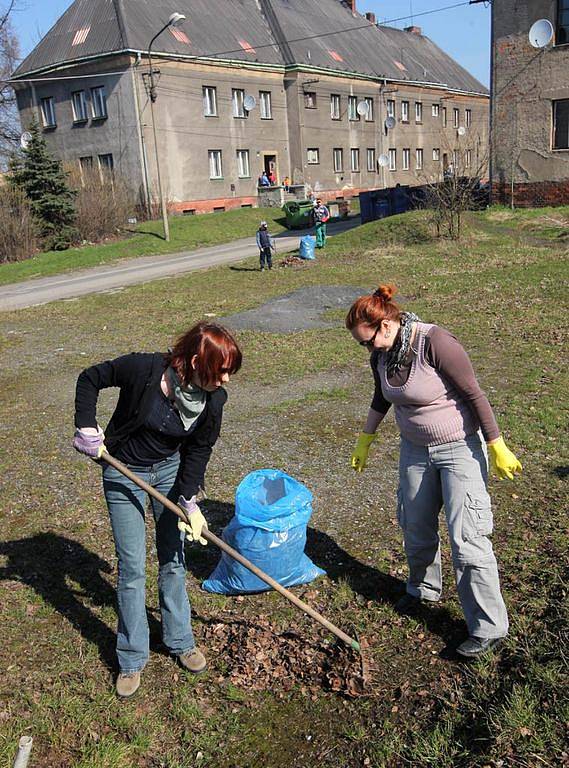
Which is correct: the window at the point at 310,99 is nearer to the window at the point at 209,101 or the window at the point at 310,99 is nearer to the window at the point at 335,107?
the window at the point at 335,107

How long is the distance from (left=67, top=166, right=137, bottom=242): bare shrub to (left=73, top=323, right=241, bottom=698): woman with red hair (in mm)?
24669

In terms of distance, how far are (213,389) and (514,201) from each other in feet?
78.5

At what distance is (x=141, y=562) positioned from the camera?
3.23m

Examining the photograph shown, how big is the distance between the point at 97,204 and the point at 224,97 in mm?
12058

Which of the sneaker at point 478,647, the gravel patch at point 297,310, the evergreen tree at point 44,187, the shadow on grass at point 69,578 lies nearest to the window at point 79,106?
the evergreen tree at point 44,187

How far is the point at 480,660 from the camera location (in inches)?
128

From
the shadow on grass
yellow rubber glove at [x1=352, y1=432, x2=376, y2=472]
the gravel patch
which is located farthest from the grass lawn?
the gravel patch

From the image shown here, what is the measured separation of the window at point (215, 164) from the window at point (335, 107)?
9.73 meters

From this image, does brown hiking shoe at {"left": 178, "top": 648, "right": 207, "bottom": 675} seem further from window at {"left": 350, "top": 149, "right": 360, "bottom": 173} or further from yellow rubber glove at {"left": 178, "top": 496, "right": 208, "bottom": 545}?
window at {"left": 350, "top": 149, "right": 360, "bottom": 173}

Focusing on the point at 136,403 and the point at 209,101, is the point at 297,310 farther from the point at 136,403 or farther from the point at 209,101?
the point at 209,101

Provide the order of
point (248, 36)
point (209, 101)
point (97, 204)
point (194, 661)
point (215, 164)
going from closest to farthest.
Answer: point (194, 661), point (97, 204), point (209, 101), point (215, 164), point (248, 36)

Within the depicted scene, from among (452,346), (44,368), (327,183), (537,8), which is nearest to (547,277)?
(44,368)

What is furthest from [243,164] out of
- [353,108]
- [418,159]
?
[418,159]

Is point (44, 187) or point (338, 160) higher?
point (338, 160)
